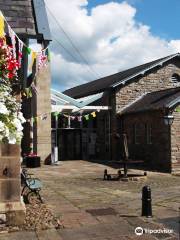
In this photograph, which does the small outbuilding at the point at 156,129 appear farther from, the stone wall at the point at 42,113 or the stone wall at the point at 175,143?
the stone wall at the point at 42,113

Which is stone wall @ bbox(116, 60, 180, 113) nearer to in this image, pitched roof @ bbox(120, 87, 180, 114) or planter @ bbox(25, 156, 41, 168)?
pitched roof @ bbox(120, 87, 180, 114)

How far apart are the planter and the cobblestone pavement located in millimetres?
5802

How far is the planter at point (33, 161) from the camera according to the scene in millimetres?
24520

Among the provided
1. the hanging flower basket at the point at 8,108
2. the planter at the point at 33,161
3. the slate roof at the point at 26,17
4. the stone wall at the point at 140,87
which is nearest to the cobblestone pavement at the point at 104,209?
the hanging flower basket at the point at 8,108

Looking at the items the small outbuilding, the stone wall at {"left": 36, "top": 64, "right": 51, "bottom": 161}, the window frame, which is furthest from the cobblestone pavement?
the stone wall at {"left": 36, "top": 64, "right": 51, "bottom": 161}

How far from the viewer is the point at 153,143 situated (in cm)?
2541

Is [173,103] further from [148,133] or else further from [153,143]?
[148,133]

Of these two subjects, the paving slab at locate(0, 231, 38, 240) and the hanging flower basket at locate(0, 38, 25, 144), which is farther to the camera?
Answer: the paving slab at locate(0, 231, 38, 240)

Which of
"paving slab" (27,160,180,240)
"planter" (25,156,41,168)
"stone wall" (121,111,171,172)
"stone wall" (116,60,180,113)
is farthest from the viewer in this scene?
"stone wall" (116,60,180,113)

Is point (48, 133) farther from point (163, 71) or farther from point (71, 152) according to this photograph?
point (163, 71)

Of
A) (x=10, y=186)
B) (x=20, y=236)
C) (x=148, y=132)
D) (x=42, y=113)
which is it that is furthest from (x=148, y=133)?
(x=20, y=236)

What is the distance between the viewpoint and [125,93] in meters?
29.9

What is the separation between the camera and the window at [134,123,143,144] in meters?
27.0

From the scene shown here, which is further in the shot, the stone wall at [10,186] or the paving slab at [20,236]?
the stone wall at [10,186]
